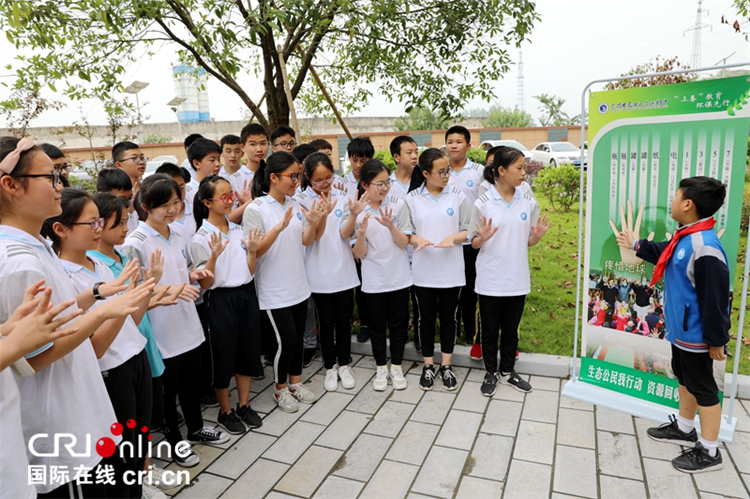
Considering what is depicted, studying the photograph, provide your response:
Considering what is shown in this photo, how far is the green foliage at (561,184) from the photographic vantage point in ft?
30.5

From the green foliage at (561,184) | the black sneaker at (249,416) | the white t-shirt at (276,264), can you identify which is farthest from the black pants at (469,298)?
the green foliage at (561,184)

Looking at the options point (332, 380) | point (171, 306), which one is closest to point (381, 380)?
point (332, 380)

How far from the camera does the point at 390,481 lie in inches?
105

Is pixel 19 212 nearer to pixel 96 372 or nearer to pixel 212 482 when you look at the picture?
pixel 96 372

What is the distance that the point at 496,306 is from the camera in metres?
3.57

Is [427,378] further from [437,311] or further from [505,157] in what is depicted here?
[505,157]

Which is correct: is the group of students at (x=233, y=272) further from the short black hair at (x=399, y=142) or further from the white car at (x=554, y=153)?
the white car at (x=554, y=153)

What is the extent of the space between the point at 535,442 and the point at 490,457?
1.08 feet

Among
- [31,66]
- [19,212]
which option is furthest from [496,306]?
[31,66]

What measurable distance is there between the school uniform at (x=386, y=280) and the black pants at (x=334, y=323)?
0.18 meters

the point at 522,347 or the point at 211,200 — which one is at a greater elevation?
the point at 211,200

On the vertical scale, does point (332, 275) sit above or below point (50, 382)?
below

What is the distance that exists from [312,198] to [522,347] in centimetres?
217

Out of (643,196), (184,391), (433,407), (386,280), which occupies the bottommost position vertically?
(433,407)
